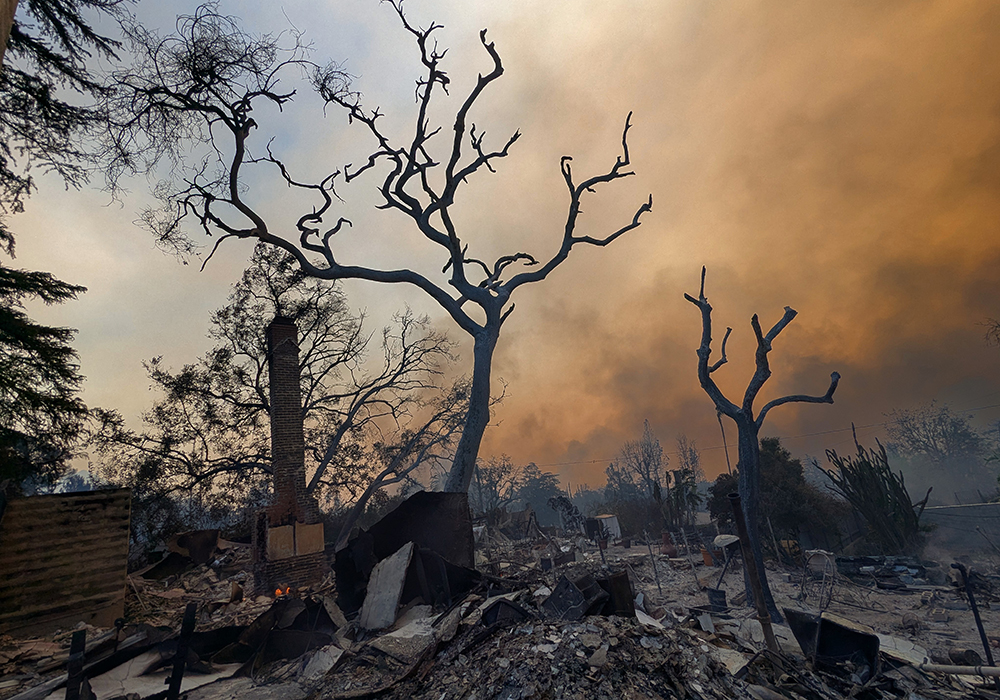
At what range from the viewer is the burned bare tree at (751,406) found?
38.5 ft

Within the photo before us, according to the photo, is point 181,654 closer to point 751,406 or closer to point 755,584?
point 755,584

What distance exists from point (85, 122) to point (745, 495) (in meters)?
16.7

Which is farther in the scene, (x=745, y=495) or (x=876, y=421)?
(x=876, y=421)

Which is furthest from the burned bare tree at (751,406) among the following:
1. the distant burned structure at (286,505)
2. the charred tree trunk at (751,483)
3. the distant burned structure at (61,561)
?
the distant burned structure at (61,561)

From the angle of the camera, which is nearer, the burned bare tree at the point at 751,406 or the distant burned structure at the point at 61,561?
the distant burned structure at the point at 61,561

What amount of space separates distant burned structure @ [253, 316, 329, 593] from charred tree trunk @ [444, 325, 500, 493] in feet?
13.4

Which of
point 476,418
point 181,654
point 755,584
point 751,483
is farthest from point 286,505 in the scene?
point 751,483

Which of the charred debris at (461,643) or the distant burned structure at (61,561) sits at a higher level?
the distant burned structure at (61,561)

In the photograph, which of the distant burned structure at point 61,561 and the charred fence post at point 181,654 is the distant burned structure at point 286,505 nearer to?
the distant burned structure at point 61,561

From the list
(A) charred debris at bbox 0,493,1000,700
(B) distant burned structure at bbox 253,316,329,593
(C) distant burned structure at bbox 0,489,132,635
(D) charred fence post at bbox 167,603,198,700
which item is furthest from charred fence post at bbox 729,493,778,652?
(C) distant burned structure at bbox 0,489,132,635

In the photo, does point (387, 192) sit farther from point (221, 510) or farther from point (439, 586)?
point (221, 510)

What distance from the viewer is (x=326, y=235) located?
11953 millimetres

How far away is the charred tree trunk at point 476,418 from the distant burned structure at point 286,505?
4099 millimetres

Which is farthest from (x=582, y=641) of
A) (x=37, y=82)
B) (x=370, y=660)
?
(x=37, y=82)
